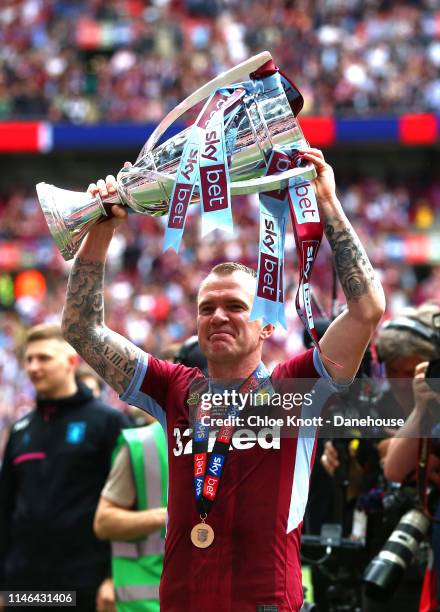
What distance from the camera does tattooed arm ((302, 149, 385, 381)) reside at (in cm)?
327

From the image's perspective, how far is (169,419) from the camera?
357 cm

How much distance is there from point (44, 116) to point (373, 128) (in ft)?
22.2

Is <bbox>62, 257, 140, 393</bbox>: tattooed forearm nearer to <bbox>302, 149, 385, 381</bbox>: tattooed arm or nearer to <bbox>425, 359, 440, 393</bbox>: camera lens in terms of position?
<bbox>302, 149, 385, 381</bbox>: tattooed arm

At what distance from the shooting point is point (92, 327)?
3.66 metres

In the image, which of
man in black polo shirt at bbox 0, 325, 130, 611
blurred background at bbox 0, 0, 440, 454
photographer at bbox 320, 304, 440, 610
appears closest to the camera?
photographer at bbox 320, 304, 440, 610

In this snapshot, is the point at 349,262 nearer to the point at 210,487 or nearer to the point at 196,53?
the point at 210,487

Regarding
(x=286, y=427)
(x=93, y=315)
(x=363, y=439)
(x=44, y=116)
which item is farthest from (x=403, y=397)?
(x=44, y=116)

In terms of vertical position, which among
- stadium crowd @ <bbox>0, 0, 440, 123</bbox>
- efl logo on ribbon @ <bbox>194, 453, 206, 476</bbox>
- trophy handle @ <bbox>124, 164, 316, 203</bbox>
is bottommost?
efl logo on ribbon @ <bbox>194, 453, 206, 476</bbox>

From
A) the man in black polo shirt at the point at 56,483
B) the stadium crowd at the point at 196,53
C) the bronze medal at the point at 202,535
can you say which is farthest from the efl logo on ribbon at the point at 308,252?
the stadium crowd at the point at 196,53

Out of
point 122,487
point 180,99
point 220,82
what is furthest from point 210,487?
point 180,99

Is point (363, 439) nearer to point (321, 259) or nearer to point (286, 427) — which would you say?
point (286, 427)

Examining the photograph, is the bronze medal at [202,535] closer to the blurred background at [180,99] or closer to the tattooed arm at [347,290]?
the tattooed arm at [347,290]

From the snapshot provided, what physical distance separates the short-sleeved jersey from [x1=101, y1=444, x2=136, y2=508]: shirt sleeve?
1.30 metres

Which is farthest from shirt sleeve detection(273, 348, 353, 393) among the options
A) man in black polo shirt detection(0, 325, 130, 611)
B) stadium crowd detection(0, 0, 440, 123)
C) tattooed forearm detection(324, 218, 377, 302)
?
stadium crowd detection(0, 0, 440, 123)
